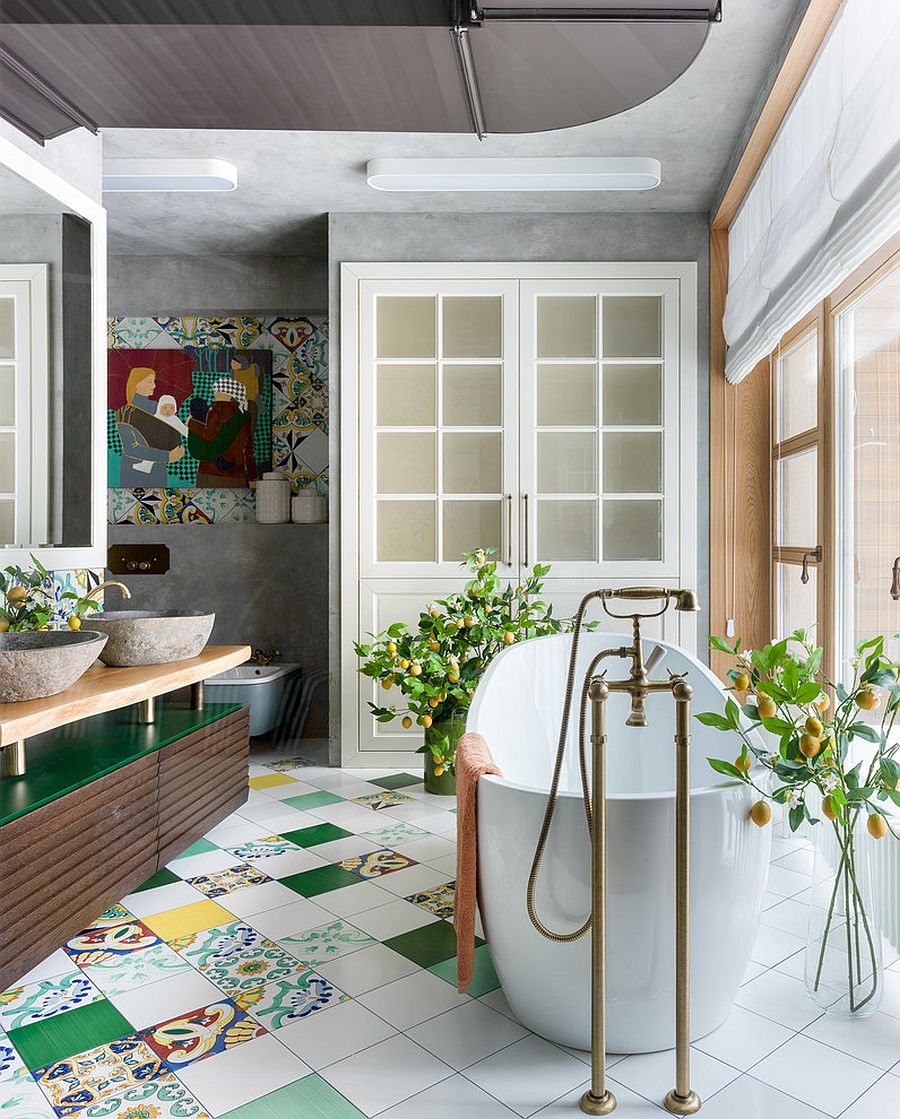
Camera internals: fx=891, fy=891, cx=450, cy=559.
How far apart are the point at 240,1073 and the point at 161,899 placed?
3.24 ft

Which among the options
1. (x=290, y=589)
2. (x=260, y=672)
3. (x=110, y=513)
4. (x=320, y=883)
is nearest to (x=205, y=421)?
(x=110, y=513)

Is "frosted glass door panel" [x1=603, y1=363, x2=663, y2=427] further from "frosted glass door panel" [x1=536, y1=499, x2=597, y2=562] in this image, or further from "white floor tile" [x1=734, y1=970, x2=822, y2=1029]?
"white floor tile" [x1=734, y1=970, x2=822, y2=1029]

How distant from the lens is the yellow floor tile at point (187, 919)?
7.97 ft

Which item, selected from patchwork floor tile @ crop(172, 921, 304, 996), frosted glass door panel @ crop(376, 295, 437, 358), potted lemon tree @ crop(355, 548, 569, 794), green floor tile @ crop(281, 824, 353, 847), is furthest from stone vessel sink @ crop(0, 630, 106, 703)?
frosted glass door panel @ crop(376, 295, 437, 358)

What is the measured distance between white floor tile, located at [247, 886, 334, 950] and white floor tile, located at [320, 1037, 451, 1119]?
62 cm

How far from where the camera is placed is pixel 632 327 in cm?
413

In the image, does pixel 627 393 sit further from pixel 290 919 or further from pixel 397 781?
pixel 290 919

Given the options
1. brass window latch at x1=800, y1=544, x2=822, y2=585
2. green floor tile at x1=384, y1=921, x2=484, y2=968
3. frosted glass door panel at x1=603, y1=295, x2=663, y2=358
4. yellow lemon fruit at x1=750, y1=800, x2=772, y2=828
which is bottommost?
green floor tile at x1=384, y1=921, x2=484, y2=968

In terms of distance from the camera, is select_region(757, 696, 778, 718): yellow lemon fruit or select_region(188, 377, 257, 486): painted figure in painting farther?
select_region(188, 377, 257, 486): painted figure in painting

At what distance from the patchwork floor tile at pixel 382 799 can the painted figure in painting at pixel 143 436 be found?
190 centimetres

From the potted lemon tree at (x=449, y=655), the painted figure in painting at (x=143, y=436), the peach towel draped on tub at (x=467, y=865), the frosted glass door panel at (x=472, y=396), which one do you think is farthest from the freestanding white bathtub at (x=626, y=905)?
the painted figure in painting at (x=143, y=436)

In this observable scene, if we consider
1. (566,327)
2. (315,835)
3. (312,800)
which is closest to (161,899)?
(315,835)

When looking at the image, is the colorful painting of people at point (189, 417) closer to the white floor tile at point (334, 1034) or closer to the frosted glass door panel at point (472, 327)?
the frosted glass door panel at point (472, 327)

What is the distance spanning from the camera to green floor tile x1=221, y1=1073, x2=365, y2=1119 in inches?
64.5
